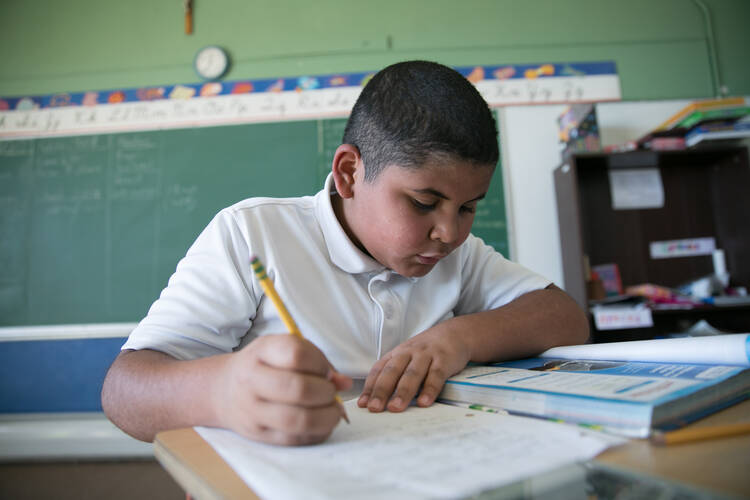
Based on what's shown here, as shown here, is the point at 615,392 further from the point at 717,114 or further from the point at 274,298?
the point at 717,114

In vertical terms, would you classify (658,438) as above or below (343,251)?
below

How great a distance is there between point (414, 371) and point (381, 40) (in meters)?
2.26

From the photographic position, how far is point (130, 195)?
2.34 metres

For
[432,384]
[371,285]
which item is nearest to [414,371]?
[432,384]

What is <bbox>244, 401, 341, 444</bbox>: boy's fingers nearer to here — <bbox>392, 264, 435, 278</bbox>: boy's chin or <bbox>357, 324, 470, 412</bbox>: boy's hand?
<bbox>357, 324, 470, 412</bbox>: boy's hand

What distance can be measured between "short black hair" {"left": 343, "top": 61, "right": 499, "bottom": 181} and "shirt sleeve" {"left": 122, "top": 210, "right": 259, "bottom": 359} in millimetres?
263

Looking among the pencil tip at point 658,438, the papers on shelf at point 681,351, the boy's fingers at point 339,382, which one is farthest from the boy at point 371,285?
the pencil tip at point 658,438

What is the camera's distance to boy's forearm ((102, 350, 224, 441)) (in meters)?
0.45

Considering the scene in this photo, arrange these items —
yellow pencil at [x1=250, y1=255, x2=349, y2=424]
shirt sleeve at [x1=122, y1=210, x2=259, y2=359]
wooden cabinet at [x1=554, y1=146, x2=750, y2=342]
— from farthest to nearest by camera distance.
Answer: wooden cabinet at [x1=554, y1=146, x2=750, y2=342], shirt sleeve at [x1=122, y1=210, x2=259, y2=359], yellow pencil at [x1=250, y1=255, x2=349, y2=424]

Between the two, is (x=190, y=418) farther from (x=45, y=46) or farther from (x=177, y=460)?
(x=45, y=46)

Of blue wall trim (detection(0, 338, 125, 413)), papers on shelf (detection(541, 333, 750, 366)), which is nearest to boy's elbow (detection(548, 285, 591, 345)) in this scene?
papers on shelf (detection(541, 333, 750, 366))

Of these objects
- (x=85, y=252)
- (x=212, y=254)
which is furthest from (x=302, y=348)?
(x=85, y=252)

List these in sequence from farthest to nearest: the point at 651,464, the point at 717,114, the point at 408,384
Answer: the point at 717,114 → the point at 408,384 → the point at 651,464

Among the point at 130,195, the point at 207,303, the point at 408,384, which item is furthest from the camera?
the point at 130,195
